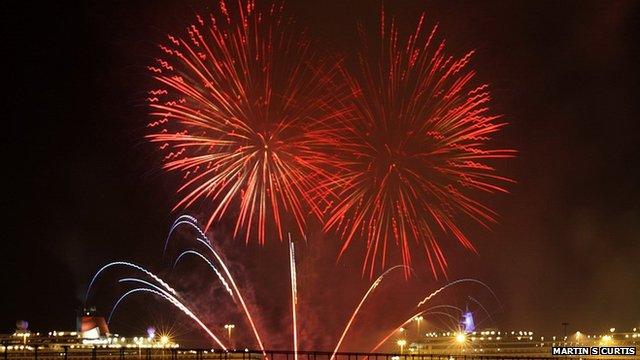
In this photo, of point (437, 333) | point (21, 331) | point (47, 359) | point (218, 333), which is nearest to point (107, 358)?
point (47, 359)

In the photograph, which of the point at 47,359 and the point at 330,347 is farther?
the point at 330,347

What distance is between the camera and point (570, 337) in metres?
116

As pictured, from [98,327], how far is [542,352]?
59.5 meters

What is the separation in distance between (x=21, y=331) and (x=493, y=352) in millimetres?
66740

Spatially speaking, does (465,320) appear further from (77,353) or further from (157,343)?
(77,353)

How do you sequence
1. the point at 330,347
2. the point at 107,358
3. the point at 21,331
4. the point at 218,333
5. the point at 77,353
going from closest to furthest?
the point at 107,358 < the point at 77,353 < the point at 21,331 < the point at 218,333 < the point at 330,347

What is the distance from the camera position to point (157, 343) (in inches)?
4094

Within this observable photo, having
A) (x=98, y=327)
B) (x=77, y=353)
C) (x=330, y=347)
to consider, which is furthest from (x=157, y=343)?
(x=77, y=353)

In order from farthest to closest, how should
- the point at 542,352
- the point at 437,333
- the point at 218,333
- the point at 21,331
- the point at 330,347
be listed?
the point at 437,333 → the point at 542,352 → the point at 330,347 → the point at 218,333 → the point at 21,331

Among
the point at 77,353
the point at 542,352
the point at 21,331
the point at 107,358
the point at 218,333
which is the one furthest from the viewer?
the point at 542,352

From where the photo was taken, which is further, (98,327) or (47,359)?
(98,327)

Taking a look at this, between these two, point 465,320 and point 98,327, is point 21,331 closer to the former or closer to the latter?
point 98,327

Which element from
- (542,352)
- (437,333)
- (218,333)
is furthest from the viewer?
(437,333)

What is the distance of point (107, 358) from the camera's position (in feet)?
184
